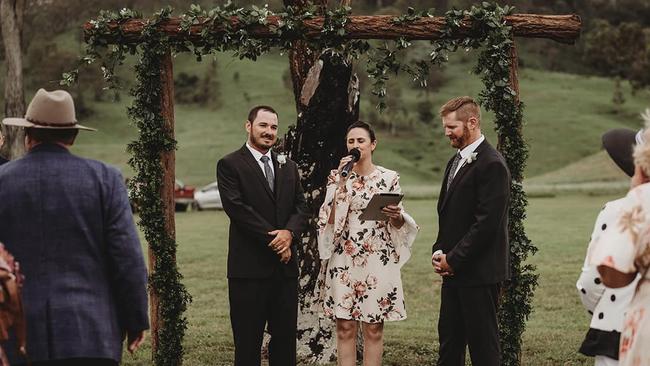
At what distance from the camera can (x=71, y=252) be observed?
16.7 feet

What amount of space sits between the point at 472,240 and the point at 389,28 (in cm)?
266

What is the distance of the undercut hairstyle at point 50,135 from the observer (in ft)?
16.9

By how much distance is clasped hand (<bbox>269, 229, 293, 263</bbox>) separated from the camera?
735 centimetres

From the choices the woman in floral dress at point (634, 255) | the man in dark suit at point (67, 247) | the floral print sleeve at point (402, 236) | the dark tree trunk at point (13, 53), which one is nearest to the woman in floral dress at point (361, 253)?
the floral print sleeve at point (402, 236)

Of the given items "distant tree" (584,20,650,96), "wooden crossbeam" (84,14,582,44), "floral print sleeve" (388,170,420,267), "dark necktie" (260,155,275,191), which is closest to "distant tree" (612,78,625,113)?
"distant tree" (584,20,650,96)

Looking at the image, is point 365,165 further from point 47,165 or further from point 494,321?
point 47,165

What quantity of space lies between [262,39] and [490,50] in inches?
83.6

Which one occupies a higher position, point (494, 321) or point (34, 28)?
point (34, 28)

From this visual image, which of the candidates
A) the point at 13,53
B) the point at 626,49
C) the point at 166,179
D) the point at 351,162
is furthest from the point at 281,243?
the point at 626,49

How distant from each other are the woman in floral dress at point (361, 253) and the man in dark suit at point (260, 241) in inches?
17.0

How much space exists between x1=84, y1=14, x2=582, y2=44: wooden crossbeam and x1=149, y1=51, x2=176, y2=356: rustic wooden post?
1.14 feet

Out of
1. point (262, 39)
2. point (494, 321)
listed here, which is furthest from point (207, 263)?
point (494, 321)

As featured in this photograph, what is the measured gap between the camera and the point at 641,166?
4.42 metres

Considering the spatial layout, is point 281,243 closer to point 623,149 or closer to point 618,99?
point 623,149
